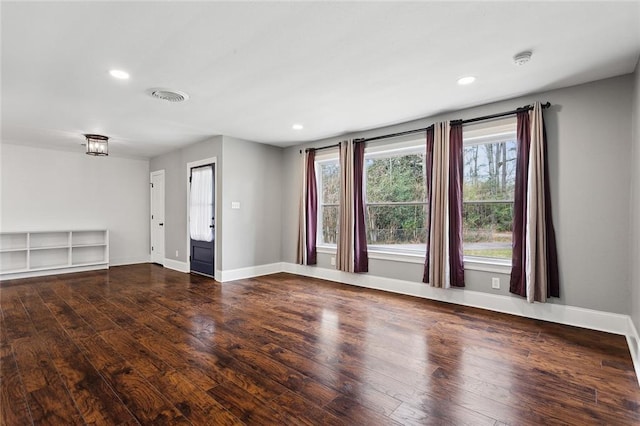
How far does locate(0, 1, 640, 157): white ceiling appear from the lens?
6.74 ft

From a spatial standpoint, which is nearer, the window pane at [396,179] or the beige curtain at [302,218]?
the window pane at [396,179]

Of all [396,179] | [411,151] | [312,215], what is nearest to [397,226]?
[396,179]

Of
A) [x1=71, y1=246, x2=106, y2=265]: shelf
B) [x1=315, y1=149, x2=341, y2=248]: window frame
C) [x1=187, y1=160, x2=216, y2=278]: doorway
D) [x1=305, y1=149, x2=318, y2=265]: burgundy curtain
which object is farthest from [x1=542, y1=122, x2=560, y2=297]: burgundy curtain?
[x1=71, y1=246, x2=106, y2=265]: shelf

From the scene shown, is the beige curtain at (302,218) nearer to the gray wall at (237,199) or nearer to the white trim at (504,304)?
the gray wall at (237,199)

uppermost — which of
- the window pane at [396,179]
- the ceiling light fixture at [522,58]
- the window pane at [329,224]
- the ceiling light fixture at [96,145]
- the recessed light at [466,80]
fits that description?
the recessed light at [466,80]

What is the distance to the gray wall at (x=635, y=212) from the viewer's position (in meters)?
2.58

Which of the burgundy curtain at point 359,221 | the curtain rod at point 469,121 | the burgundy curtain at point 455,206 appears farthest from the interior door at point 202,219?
the burgundy curtain at point 455,206

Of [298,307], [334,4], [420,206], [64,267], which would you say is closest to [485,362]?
[298,307]

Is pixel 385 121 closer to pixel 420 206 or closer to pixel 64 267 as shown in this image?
pixel 420 206

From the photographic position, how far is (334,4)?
197 centimetres

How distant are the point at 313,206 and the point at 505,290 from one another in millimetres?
3278

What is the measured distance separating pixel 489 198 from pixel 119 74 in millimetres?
4339

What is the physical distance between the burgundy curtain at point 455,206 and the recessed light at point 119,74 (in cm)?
375

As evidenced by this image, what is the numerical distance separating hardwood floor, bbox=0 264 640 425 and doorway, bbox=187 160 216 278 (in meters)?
1.68
